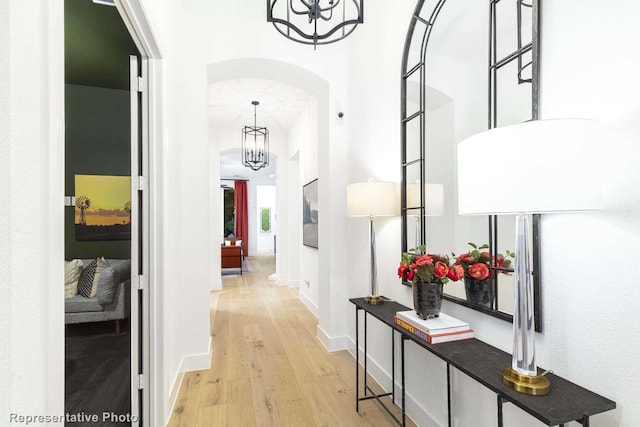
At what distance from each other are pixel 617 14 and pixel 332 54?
251 cm

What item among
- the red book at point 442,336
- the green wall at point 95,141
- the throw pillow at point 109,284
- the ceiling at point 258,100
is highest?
the ceiling at point 258,100

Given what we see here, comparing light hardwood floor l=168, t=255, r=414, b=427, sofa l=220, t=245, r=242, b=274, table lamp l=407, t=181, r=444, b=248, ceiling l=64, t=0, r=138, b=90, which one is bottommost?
light hardwood floor l=168, t=255, r=414, b=427

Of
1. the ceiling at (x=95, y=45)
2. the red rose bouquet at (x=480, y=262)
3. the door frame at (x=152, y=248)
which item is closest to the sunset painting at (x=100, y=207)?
the ceiling at (x=95, y=45)

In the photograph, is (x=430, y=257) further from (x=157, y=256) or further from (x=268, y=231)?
(x=268, y=231)

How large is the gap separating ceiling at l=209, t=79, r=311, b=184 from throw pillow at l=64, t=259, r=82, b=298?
8.65ft

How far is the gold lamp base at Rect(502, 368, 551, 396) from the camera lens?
1033 millimetres

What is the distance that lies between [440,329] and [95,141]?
14.5 ft

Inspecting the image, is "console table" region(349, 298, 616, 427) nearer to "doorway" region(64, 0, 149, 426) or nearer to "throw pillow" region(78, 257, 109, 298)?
"doorway" region(64, 0, 149, 426)

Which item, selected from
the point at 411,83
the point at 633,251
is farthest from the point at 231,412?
the point at 411,83

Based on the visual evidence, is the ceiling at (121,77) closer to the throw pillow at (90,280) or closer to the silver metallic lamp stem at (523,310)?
the throw pillow at (90,280)

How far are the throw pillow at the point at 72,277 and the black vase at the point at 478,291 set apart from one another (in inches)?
147

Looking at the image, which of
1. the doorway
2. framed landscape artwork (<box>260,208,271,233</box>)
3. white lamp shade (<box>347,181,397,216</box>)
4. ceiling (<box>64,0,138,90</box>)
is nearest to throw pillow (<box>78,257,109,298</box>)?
the doorway

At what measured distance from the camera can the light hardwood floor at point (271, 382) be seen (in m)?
2.11

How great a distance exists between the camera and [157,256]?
198 cm
